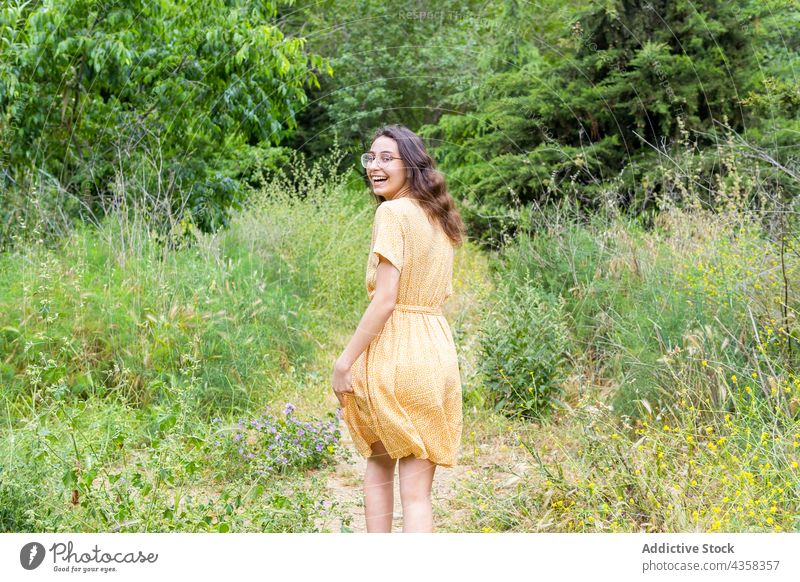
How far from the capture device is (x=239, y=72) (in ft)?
21.9

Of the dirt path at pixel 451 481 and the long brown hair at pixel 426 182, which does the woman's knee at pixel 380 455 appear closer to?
the dirt path at pixel 451 481

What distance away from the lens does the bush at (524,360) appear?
496cm

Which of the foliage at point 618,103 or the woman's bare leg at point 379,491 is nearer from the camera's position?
the woman's bare leg at point 379,491

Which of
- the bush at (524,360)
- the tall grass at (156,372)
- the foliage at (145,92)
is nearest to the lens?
the tall grass at (156,372)

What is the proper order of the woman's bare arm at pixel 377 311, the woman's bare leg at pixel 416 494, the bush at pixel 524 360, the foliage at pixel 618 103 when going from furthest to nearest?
the foliage at pixel 618 103 < the bush at pixel 524 360 < the woman's bare leg at pixel 416 494 < the woman's bare arm at pixel 377 311

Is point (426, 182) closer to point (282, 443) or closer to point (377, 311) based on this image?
point (377, 311)

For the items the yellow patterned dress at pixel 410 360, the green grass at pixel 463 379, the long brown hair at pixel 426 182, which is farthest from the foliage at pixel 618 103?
the yellow patterned dress at pixel 410 360

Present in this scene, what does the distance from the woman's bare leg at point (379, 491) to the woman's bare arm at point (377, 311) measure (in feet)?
1.21

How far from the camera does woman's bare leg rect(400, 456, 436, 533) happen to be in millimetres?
3004
